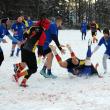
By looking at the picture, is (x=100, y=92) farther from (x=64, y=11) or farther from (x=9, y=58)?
(x=64, y=11)

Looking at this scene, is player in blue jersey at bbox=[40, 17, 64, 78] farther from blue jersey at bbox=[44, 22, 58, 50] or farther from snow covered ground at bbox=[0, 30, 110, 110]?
snow covered ground at bbox=[0, 30, 110, 110]

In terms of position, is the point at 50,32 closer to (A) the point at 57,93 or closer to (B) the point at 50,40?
(B) the point at 50,40

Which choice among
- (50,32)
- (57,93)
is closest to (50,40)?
(50,32)

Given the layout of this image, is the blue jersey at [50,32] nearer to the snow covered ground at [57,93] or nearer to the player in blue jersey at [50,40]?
the player in blue jersey at [50,40]

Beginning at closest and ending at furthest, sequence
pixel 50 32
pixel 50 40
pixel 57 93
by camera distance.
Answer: pixel 57 93 → pixel 50 32 → pixel 50 40

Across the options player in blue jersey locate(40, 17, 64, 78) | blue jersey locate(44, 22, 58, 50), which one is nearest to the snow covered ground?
player in blue jersey locate(40, 17, 64, 78)

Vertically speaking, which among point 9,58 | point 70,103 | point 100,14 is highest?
point 70,103

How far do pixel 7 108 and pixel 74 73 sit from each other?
400 centimetres

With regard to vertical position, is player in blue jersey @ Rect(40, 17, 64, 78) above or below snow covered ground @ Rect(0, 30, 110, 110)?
above

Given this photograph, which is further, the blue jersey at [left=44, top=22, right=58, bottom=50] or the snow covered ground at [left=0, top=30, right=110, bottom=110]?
the blue jersey at [left=44, top=22, right=58, bottom=50]

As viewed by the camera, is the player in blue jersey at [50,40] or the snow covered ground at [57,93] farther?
the player in blue jersey at [50,40]

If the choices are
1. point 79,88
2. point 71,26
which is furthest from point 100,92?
point 71,26

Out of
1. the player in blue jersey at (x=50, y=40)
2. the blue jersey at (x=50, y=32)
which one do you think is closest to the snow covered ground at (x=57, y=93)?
the player in blue jersey at (x=50, y=40)

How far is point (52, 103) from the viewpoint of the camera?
27.0 ft
